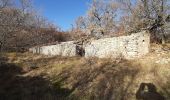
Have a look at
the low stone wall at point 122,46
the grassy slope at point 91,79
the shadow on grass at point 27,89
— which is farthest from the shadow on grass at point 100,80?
the low stone wall at point 122,46

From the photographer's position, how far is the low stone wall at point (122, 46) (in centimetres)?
1467

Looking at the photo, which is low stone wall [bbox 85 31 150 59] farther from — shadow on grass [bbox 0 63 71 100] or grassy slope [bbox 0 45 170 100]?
shadow on grass [bbox 0 63 71 100]

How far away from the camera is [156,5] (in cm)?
1712

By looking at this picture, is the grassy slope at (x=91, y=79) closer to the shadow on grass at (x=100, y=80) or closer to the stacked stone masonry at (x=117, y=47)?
the shadow on grass at (x=100, y=80)

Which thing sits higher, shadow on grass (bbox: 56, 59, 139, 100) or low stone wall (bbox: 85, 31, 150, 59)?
low stone wall (bbox: 85, 31, 150, 59)

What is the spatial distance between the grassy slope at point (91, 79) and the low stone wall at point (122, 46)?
684mm

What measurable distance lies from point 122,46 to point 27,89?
266 inches

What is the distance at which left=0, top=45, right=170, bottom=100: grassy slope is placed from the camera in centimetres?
1088

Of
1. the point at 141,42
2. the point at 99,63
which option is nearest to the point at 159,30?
the point at 141,42

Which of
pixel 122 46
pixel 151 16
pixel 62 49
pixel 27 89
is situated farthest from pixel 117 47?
pixel 62 49

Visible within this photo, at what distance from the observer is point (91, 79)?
12.6 m

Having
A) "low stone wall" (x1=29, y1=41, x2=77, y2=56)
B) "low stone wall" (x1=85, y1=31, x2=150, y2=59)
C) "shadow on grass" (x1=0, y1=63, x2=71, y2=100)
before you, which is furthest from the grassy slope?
"low stone wall" (x1=29, y1=41, x2=77, y2=56)

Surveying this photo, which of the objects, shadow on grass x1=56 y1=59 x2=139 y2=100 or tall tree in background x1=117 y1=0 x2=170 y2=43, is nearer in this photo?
shadow on grass x1=56 y1=59 x2=139 y2=100

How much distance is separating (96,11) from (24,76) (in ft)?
70.3
